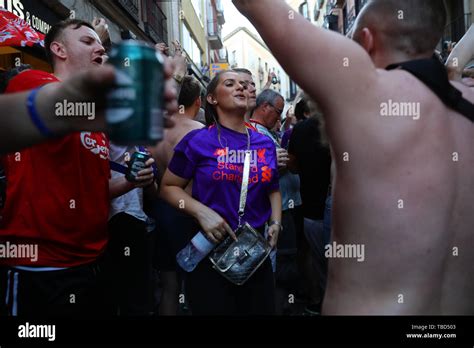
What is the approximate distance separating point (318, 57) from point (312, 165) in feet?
9.25

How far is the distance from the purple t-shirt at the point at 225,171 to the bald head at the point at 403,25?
1220 millimetres

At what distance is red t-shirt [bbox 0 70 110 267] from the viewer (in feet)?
6.12

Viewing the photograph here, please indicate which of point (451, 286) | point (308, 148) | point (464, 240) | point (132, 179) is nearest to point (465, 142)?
point (464, 240)

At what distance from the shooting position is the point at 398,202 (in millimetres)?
1247

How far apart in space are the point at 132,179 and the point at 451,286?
4.57 ft

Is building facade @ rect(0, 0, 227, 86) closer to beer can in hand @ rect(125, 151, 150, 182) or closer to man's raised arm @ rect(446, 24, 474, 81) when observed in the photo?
beer can in hand @ rect(125, 151, 150, 182)

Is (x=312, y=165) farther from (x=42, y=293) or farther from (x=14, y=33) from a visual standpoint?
(x=42, y=293)

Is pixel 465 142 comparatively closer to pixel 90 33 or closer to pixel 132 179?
pixel 132 179

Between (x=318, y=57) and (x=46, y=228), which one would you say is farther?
(x=46, y=228)

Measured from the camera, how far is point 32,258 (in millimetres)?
1882

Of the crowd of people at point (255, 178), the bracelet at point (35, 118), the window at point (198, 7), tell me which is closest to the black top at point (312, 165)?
the crowd of people at point (255, 178)

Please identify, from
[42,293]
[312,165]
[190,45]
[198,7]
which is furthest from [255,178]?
[198,7]

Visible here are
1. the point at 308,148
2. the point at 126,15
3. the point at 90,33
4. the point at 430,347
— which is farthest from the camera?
the point at 126,15

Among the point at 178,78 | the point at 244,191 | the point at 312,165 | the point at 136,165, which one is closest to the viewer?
the point at 136,165
